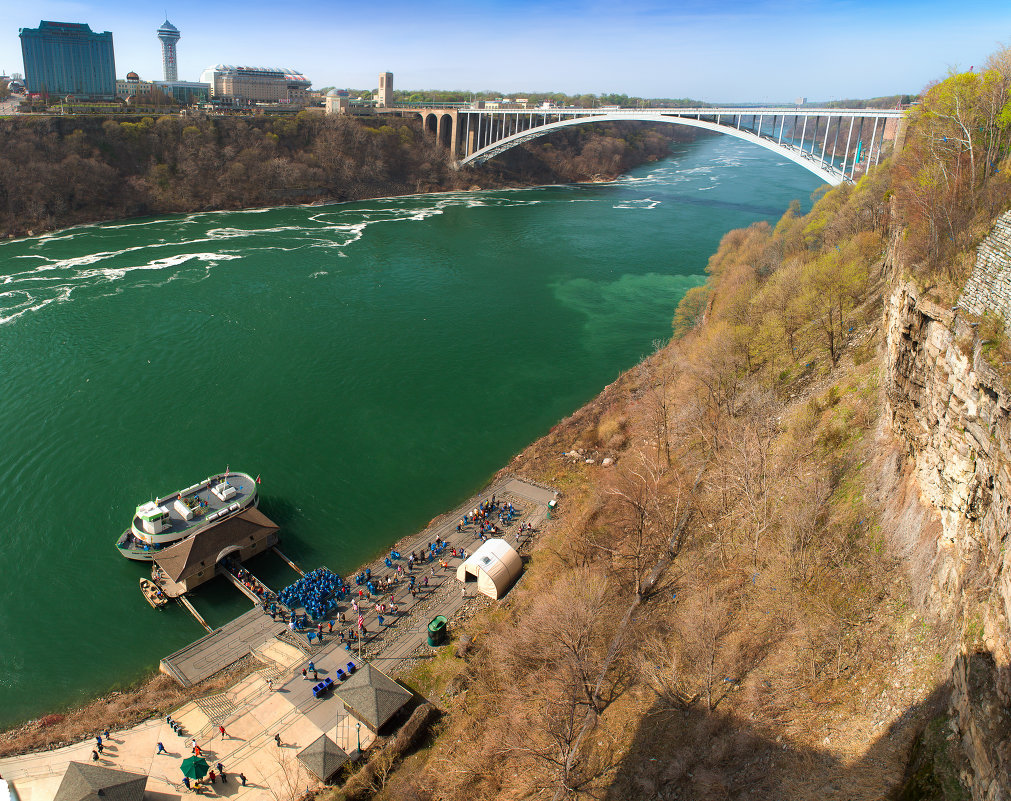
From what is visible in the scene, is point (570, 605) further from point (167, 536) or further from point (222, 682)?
point (167, 536)

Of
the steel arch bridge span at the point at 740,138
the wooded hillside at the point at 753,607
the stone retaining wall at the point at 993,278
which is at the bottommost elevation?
the wooded hillside at the point at 753,607

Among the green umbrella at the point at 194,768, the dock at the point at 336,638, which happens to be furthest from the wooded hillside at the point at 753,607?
the green umbrella at the point at 194,768

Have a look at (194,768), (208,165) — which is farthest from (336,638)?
(208,165)

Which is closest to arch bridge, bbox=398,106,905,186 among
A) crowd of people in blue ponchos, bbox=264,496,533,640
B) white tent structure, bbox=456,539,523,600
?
white tent structure, bbox=456,539,523,600

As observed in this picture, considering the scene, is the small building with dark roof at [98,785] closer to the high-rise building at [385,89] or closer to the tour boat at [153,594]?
the tour boat at [153,594]

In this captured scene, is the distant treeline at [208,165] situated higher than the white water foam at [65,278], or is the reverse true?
the distant treeline at [208,165]

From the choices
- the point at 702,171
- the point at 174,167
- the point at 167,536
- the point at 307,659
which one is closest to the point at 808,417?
the point at 307,659

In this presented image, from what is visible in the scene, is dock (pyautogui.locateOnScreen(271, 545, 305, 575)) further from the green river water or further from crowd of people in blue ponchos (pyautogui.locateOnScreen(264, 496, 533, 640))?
crowd of people in blue ponchos (pyautogui.locateOnScreen(264, 496, 533, 640))
